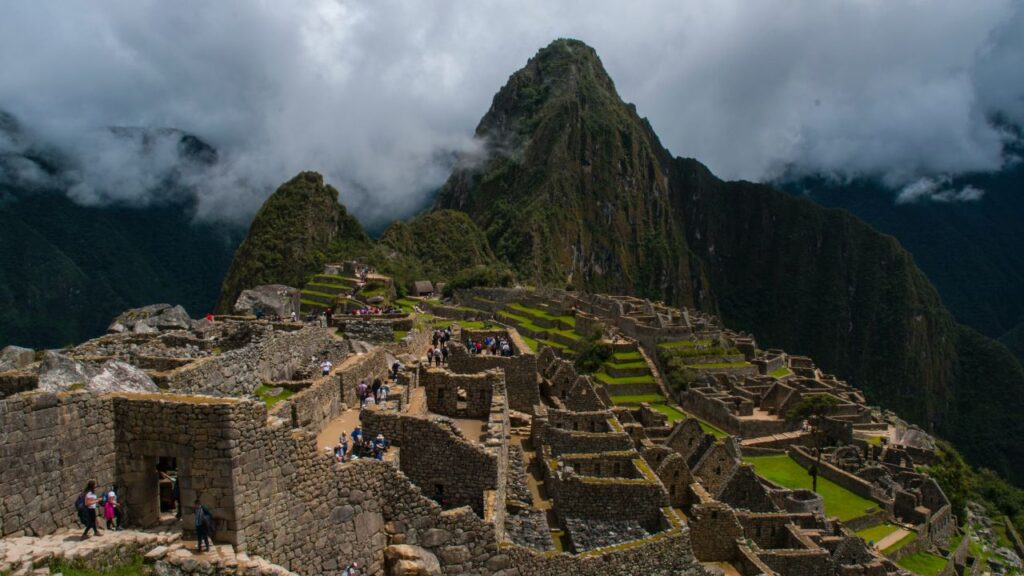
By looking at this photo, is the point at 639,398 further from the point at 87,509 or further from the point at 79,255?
the point at 87,509

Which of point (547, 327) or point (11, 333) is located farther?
point (547, 327)

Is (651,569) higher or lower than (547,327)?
lower

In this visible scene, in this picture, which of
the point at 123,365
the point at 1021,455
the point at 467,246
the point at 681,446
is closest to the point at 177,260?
the point at 681,446

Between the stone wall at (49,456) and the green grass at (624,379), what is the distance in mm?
49399

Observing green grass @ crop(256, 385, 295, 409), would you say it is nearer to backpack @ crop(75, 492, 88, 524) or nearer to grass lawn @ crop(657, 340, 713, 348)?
backpack @ crop(75, 492, 88, 524)

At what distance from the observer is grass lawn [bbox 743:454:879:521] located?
114ft

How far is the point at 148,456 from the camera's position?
787 cm

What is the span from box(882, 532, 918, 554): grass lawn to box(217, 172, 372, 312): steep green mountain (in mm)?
67731

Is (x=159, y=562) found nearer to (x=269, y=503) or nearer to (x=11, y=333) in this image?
(x=269, y=503)

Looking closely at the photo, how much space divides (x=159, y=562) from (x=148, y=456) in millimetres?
1220

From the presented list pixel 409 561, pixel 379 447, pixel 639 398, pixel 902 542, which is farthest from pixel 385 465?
pixel 639 398

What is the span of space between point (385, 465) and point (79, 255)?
87.2ft

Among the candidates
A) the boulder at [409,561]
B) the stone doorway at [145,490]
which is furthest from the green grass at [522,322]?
the stone doorway at [145,490]

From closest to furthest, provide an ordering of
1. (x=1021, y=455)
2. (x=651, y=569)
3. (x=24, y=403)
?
(x=24, y=403), (x=651, y=569), (x=1021, y=455)
